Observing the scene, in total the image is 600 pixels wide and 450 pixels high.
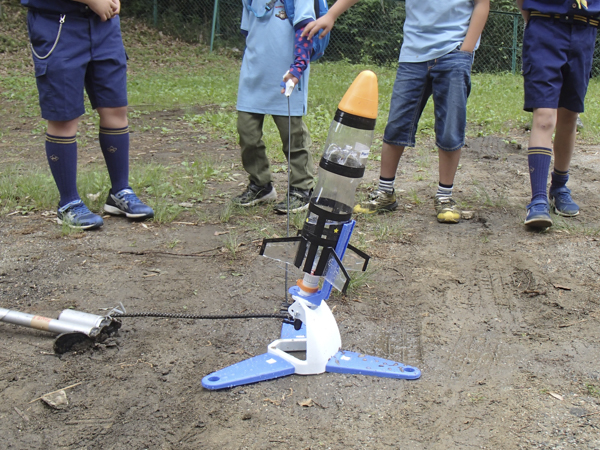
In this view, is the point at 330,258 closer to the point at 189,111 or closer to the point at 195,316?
the point at 195,316

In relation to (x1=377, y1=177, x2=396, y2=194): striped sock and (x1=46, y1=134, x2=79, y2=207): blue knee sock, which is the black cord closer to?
(x1=46, y1=134, x2=79, y2=207): blue knee sock

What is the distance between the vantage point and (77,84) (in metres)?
3.02

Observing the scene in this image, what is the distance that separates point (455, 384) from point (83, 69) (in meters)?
2.43

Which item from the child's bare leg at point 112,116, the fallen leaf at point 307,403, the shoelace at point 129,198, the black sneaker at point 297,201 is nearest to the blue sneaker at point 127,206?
the shoelace at point 129,198

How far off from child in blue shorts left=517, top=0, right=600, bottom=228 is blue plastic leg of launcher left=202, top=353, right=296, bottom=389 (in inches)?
70.0

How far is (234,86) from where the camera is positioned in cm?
988

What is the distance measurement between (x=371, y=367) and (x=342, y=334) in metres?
0.29

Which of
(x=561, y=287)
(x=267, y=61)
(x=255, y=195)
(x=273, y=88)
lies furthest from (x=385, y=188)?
(x=561, y=287)

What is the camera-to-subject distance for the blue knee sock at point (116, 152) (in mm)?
3279

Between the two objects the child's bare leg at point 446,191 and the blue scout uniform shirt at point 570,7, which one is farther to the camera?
A: the child's bare leg at point 446,191

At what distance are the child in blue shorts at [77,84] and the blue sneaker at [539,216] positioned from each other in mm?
2127

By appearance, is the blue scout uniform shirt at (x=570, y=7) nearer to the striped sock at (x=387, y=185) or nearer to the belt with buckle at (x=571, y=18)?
the belt with buckle at (x=571, y=18)

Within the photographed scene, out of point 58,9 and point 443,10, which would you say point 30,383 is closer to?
point 58,9

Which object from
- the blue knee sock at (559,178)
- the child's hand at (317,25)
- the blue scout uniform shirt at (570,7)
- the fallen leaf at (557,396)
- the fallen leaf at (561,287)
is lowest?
the fallen leaf at (557,396)
